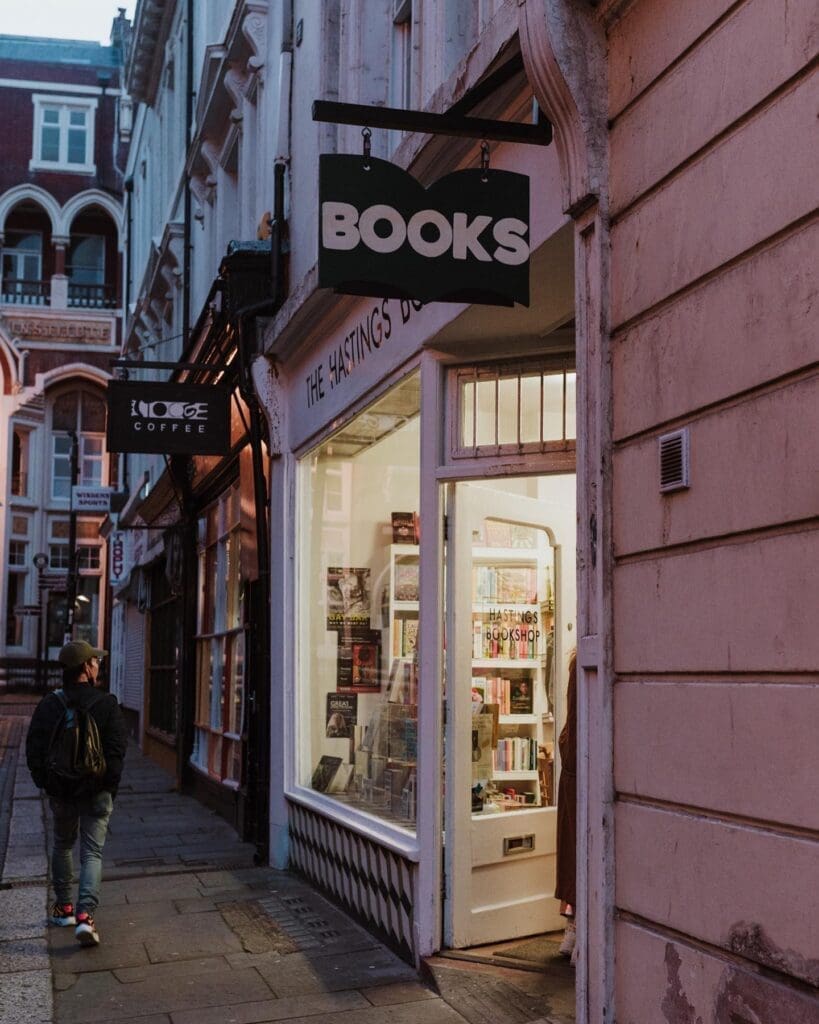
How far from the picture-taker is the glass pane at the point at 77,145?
154 ft

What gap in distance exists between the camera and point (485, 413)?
24.3 ft

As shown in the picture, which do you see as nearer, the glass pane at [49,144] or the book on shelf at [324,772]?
the book on shelf at [324,772]

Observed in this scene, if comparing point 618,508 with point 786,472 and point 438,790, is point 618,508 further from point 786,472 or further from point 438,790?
point 438,790

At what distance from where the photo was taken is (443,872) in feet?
23.4

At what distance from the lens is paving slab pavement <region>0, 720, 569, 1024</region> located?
21.0 ft

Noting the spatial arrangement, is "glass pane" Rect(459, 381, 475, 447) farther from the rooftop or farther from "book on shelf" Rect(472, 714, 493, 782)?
the rooftop

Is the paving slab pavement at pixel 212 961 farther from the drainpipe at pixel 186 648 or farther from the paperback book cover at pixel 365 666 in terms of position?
the drainpipe at pixel 186 648

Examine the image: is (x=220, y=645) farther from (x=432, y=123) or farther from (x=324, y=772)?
(x=432, y=123)

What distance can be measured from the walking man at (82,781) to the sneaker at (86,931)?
0.28 metres

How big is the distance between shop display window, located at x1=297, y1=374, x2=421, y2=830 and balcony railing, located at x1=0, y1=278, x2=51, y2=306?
3738cm

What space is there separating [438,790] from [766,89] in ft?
13.8

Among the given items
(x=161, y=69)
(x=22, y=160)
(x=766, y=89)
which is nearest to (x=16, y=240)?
(x=22, y=160)

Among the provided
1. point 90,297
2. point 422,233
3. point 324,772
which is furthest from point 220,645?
point 90,297

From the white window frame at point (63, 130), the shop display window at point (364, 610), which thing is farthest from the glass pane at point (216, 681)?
the white window frame at point (63, 130)
